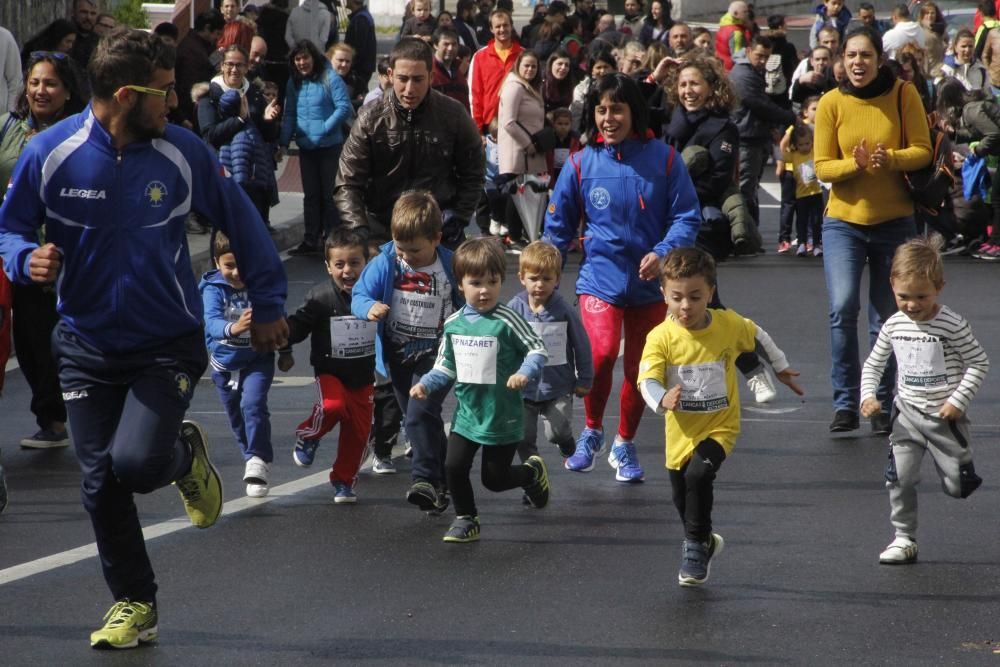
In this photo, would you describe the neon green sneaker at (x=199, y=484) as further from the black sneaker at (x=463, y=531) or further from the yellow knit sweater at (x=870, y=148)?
the yellow knit sweater at (x=870, y=148)

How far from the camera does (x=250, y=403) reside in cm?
814

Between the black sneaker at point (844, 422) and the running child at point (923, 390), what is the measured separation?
2283 mm

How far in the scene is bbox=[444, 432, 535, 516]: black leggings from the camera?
282 inches

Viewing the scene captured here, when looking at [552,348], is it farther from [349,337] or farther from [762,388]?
[762,388]

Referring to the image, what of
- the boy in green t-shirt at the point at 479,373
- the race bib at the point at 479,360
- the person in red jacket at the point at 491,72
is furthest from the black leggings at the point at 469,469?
the person in red jacket at the point at 491,72

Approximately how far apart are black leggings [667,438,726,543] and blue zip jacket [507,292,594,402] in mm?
1388

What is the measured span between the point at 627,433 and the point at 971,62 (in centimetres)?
1168

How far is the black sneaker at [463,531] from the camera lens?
23.7 ft

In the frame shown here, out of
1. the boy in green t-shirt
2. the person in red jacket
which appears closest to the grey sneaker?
the boy in green t-shirt

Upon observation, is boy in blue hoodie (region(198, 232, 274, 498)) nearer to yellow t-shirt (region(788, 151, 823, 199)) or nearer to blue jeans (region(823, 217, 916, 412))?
blue jeans (region(823, 217, 916, 412))

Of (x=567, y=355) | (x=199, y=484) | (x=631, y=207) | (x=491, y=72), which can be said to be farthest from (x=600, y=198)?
(x=491, y=72)

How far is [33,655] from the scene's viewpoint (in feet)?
18.7

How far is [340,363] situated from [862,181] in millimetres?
3039

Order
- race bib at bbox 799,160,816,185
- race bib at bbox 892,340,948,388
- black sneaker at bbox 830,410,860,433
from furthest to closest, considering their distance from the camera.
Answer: race bib at bbox 799,160,816,185
black sneaker at bbox 830,410,860,433
race bib at bbox 892,340,948,388
